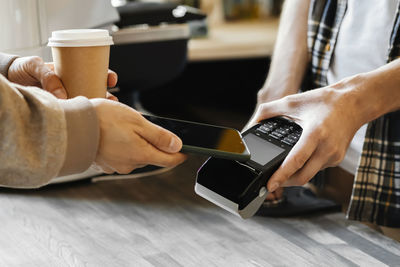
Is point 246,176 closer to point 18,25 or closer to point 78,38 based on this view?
point 78,38

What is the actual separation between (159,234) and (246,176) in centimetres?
20

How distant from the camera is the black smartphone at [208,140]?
0.68 m

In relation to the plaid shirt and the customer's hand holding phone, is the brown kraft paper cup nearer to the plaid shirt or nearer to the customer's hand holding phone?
the customer's hand holding phone

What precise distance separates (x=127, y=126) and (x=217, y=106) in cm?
152

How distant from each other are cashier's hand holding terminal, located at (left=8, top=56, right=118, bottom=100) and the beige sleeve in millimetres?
118

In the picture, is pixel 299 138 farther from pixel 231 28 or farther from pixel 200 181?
pixel 231 28

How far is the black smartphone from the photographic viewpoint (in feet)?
2.23

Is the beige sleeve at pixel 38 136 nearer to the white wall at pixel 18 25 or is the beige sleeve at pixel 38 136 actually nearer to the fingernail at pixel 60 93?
the fingernail at pixel 60 93

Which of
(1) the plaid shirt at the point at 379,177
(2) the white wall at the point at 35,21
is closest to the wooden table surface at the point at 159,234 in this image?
(1) the plaid shirt at the point at 379,177

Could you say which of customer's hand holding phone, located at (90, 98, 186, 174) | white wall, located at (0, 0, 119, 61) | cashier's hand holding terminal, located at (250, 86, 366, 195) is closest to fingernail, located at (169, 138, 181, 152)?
customer's hand holding phone, located at (90, 98, 186, 174)

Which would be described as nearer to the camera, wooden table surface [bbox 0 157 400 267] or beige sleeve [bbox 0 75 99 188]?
beige sleeve [bbox 0 75 99 188]

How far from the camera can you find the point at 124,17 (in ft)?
4.04

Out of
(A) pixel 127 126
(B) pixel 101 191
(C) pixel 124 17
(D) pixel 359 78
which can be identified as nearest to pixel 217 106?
(C) pixel 124 17

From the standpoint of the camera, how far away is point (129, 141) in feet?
2.25
